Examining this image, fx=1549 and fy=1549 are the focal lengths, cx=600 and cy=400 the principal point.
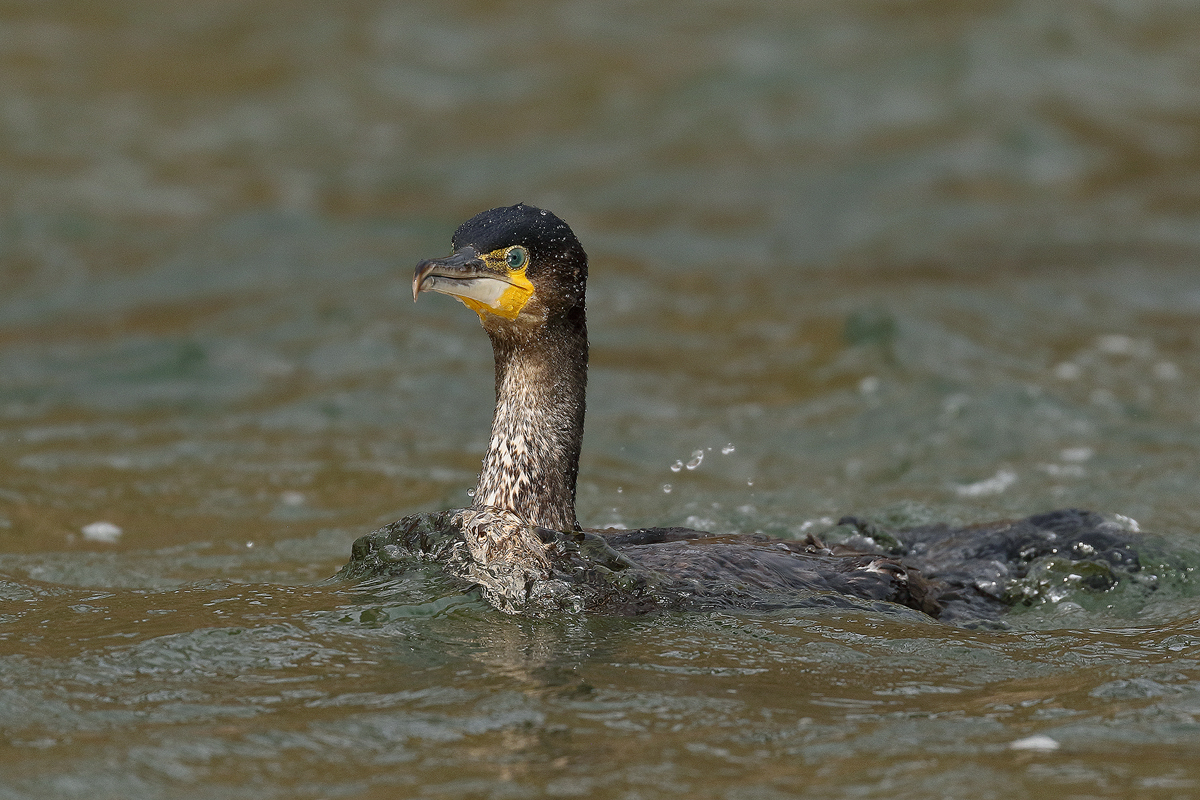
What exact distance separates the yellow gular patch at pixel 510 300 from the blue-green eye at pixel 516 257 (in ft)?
0.07

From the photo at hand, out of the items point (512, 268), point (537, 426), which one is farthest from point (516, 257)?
point (537, 426)

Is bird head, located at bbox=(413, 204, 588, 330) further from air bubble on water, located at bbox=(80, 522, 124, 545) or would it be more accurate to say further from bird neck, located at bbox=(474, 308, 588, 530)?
air bubble on water, located at bbox=(80, 522, 124, 545)

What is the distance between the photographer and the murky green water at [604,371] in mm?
4523

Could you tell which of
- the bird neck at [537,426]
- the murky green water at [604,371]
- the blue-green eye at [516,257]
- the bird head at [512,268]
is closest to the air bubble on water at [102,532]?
the murky green water at [604,371]

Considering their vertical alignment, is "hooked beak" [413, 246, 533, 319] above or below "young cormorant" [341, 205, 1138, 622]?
above

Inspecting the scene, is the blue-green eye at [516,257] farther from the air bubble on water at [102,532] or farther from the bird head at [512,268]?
the air bubble on water at [102,532]

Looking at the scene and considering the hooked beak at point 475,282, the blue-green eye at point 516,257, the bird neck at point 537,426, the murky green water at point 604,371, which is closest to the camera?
the murky green water at point 604,371

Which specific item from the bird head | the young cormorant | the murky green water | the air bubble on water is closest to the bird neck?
the young cormorant

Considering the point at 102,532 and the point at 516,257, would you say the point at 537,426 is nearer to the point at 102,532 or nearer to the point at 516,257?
the point at 516,257

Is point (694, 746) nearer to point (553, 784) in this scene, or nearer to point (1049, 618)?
point (553, 784)

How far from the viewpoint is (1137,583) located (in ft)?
20.9

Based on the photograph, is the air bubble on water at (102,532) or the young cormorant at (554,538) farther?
the air bubble on water at (102,532)

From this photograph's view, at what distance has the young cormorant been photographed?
216 inches

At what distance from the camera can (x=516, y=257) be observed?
5.56 m
